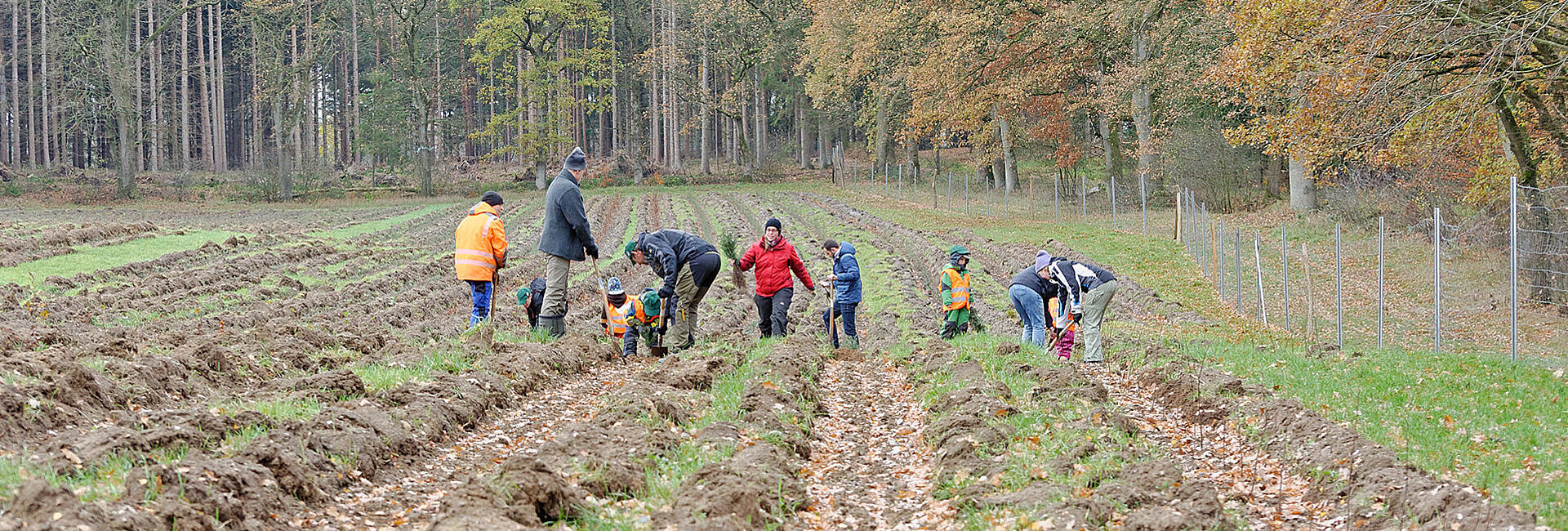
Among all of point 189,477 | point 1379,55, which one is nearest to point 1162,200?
point 1379,55

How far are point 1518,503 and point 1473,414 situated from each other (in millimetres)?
2797

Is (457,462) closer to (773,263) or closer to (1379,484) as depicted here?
(1379,484)

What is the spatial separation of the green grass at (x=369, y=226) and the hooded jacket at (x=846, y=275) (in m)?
19.5

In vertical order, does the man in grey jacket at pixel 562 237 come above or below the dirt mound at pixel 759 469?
above

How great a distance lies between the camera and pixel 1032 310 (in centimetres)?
1338

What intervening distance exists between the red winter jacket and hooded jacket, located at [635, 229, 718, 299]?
0.88m

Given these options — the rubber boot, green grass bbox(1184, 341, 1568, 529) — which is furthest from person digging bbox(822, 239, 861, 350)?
green grass bbox(1184, 341, 1568, 529)

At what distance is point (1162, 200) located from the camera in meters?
→ 36.4

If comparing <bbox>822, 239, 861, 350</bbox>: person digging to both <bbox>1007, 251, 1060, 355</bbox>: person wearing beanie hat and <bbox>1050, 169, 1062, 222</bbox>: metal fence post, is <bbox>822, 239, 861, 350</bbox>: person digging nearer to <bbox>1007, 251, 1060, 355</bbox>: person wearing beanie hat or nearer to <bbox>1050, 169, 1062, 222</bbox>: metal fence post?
<bbox>1007, 251, 1060, 355</bbox>: person wearing beanie hat

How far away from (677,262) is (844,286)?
2414 mm

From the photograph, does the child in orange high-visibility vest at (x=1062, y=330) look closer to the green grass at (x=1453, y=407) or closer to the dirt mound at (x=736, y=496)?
the green grass at (x=1453, y=407)

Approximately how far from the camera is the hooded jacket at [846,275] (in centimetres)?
1372

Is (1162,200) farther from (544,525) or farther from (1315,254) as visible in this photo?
(544,525)

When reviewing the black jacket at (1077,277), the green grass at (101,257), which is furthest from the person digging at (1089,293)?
the green grass at (101,257)
